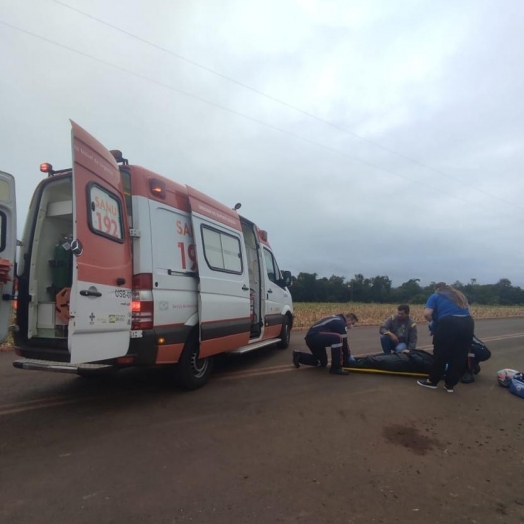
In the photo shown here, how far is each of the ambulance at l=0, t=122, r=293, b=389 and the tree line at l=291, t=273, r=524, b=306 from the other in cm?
5512

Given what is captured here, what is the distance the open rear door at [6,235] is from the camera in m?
4.18

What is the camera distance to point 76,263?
12.1ft

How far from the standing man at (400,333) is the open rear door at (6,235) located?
6.00m

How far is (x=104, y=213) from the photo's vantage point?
13.7 ft

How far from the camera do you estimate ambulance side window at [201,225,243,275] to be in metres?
5.58

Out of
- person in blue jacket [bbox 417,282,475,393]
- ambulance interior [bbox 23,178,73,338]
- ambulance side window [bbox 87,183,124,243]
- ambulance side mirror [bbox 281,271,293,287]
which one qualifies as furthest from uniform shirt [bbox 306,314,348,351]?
ambulance interior [bbox 23,178,73,338]

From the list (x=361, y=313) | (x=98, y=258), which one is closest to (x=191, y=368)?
(x=98, y=258)

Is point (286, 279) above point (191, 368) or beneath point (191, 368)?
above

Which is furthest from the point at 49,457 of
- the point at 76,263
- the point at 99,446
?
the point at 76,263

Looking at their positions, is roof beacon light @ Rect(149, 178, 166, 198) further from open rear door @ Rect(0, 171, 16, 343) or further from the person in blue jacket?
the person in blue jacket

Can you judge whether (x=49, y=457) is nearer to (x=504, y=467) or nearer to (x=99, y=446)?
(x=99, y=446)

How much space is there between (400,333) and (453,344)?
6.16 feet

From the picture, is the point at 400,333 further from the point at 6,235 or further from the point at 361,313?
the point at 361,313

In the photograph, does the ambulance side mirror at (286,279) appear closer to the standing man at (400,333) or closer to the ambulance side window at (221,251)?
the standing man at (400,333)
